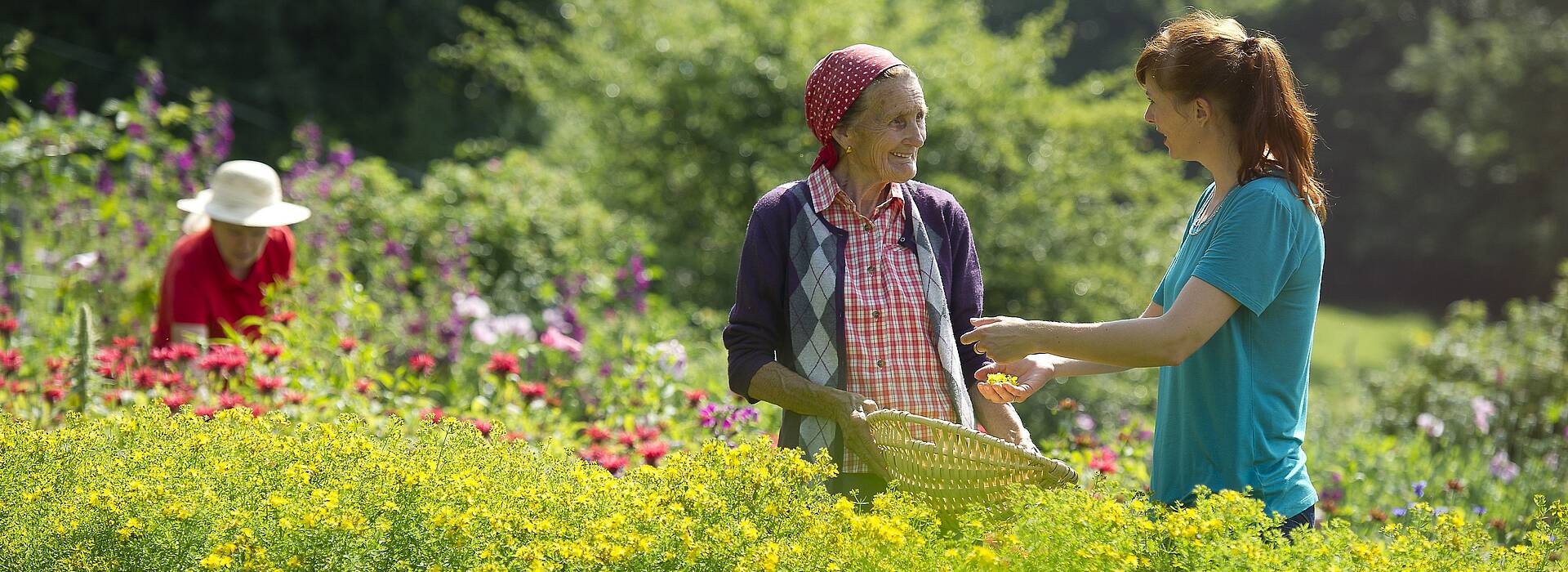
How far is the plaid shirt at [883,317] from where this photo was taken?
8.38 ft

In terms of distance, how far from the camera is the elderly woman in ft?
8.33

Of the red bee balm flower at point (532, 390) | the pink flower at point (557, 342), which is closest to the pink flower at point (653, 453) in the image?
the red bee balm flower at point (532, 390)

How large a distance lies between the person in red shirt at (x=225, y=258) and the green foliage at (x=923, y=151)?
328 centimetres

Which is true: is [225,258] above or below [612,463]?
above

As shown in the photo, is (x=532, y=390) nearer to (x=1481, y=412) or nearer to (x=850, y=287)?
(x=850, y=287)

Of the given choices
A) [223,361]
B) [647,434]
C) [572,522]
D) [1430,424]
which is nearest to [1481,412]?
[1430,424]

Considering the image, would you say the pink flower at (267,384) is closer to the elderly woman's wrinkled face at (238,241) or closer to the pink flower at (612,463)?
the elderly woman's wrinkled face at (238,241)

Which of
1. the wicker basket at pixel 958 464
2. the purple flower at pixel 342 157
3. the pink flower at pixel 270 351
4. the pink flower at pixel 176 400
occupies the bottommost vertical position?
the pink flower at pixel 176 400

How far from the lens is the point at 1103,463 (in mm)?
3680

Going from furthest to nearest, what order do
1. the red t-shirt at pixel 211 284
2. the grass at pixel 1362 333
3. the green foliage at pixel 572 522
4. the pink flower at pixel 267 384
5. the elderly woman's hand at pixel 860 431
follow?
the grass at pixel 1362 333
the red t-shirt at pixel 211 284
the pink flower at pixel 267 384
the elderly woman's hand at pixel 860 431
the green foliage at pixel 572 522

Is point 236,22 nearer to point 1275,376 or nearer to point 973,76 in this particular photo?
point 973,76

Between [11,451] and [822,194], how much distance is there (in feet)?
5.35

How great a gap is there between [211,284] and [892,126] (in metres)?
2.82

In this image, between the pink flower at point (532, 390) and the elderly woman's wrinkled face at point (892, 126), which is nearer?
the elderly woman's wrinkled face at point (892, 126)
